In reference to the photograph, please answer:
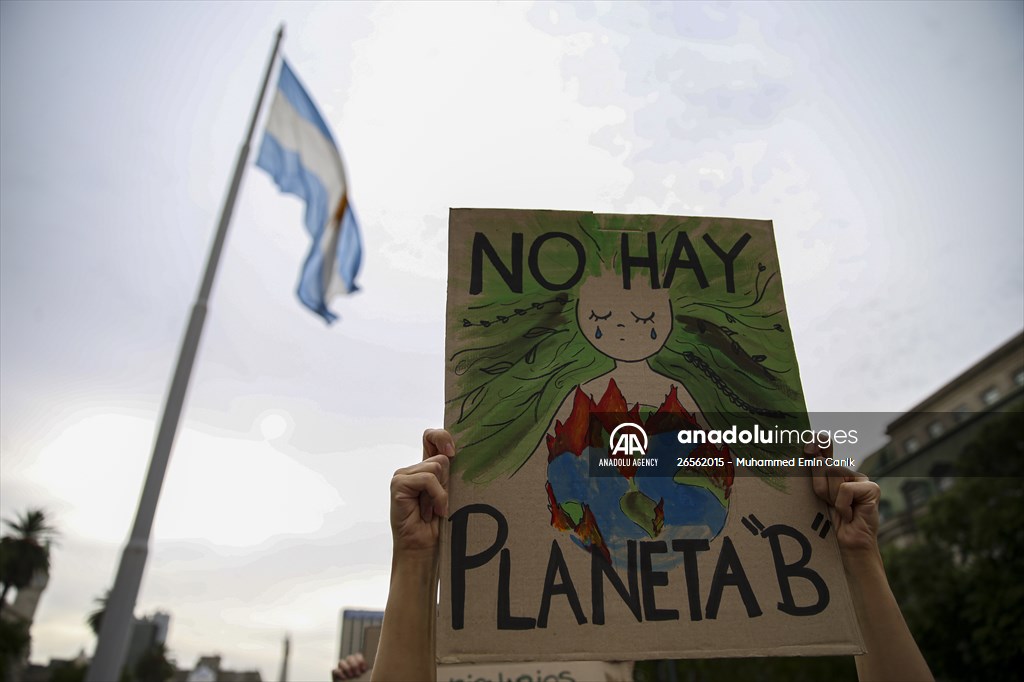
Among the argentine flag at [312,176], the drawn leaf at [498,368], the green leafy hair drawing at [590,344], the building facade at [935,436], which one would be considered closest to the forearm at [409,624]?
the green leafy hair drawing at [590,344]

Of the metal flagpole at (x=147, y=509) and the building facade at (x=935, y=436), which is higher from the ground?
the building facade at (x=935, y=436)

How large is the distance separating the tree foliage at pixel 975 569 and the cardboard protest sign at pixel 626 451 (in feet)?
68.9

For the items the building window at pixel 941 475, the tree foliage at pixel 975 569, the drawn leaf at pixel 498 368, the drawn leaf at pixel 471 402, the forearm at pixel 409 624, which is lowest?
the forearm at pixel 409 624

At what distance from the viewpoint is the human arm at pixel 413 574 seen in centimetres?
177

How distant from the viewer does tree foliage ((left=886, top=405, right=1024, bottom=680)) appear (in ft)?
61.2

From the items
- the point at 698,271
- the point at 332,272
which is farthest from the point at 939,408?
the point at 698,271

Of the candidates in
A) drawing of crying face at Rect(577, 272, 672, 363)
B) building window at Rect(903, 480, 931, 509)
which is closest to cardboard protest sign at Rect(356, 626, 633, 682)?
drawing of crying face at Rect(577, 272, 672, 363)

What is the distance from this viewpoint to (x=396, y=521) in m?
1.88

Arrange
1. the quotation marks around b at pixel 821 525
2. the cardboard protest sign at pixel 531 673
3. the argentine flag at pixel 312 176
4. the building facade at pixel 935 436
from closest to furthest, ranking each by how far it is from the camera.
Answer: the quotation marks around b at pixel 821 525, the cardboard protest sign at pixel 531 673, the argentine flag at pixel 312 176, the building facade at pixel 935 436

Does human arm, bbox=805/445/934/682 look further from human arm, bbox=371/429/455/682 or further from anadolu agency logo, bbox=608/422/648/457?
human arm, bbox=371/429/455/682

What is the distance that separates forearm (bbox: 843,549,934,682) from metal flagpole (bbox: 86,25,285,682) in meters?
5.46

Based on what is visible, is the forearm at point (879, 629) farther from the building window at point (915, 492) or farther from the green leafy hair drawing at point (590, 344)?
the building window at point (915, 492)

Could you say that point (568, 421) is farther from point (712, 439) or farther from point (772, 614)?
point (772, 614)

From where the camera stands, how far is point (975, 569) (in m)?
20.2
